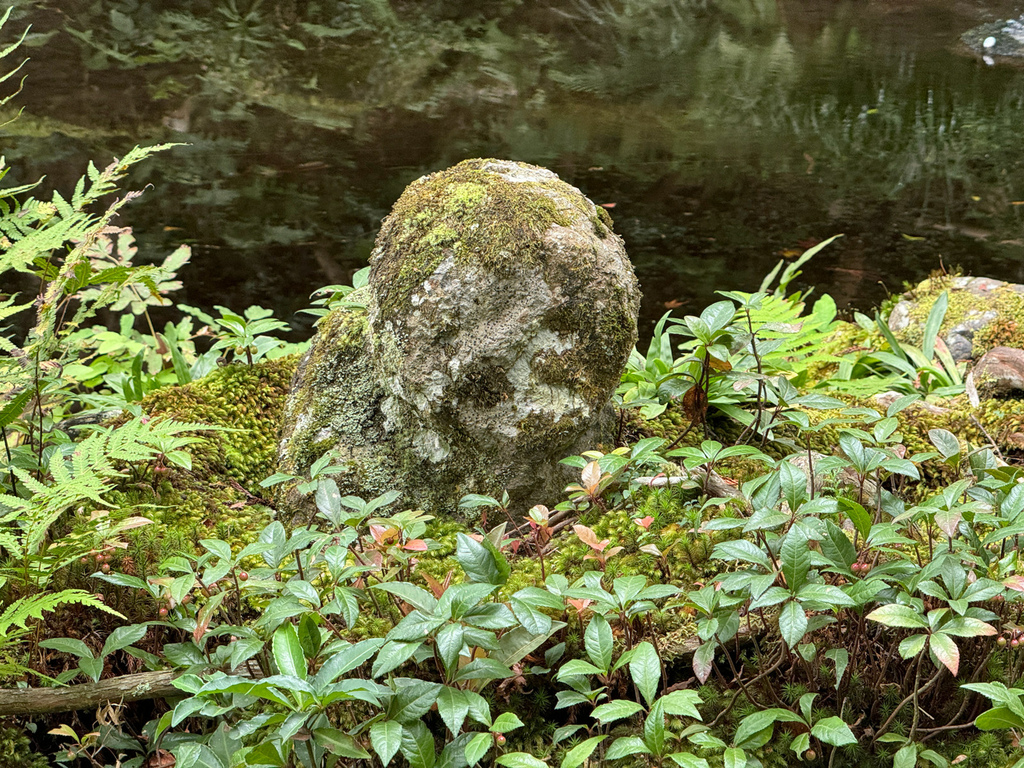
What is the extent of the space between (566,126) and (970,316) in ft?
16.0

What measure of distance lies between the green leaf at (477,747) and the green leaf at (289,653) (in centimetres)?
30

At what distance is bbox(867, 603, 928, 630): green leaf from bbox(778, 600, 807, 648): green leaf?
11 cm

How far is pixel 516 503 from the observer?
237 cm

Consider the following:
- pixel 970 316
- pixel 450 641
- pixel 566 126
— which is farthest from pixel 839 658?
pixel 566 126

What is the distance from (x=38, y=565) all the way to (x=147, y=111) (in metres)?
7.64

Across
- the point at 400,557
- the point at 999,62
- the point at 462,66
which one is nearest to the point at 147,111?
the point at 462,66

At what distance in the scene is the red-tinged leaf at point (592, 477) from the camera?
200 centimetres

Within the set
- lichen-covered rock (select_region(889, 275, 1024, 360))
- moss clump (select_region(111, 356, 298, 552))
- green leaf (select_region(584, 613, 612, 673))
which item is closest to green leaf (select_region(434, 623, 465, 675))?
green leaf (select_region(584, 613, 612, 673))

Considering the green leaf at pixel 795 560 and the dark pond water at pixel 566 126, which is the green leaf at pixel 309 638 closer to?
the green leaf at pixel 795 560

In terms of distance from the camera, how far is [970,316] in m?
4.41

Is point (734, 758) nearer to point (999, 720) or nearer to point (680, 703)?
point (680, 703)

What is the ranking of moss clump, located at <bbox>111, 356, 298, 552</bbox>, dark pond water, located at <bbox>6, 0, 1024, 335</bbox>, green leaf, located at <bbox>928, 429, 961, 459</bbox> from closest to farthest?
green leaf, located at <bbox>928, 429, 961, 459</bbox>
moss clump, located at <bbox>111, 356, 298, 552</bbox>
dark pond water, located at <bbox>6, 0, 1024, 335</bbox>

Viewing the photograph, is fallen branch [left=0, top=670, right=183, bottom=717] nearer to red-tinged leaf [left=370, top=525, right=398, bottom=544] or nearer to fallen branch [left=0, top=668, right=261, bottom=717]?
fallen branch [left=0, top=668, right=261, bottom=717]

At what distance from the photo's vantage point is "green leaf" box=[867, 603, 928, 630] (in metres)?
1.46
